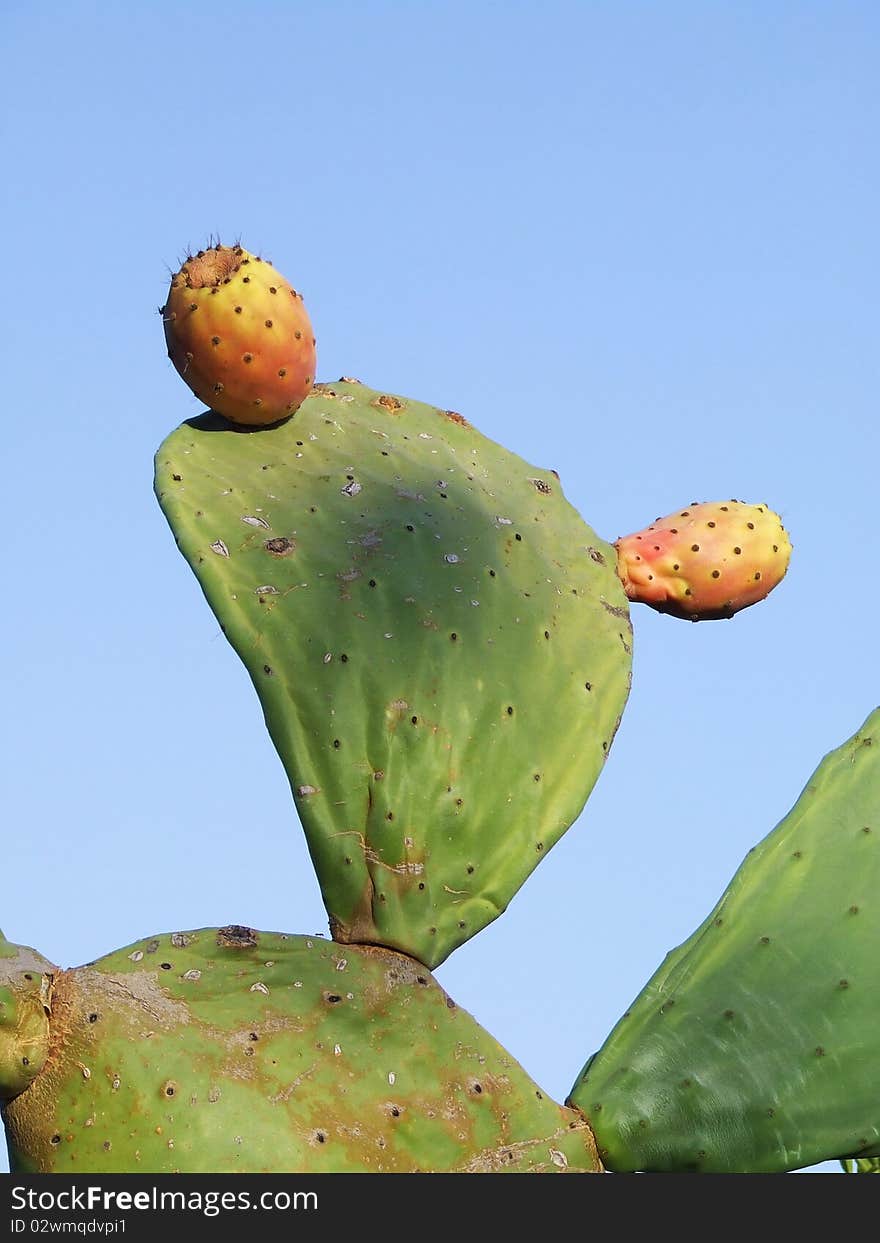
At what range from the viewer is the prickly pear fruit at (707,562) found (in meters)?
2.43

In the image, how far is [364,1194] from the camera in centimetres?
166

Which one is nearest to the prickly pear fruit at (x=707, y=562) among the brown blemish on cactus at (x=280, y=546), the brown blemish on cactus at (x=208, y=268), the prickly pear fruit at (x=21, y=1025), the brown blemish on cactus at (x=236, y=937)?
the brown blemish on cactus at (x=280, y=546)

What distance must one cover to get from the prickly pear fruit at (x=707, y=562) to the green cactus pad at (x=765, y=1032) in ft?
1.40

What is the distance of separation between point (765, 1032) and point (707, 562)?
2.36 ft

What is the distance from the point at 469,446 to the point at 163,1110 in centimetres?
117

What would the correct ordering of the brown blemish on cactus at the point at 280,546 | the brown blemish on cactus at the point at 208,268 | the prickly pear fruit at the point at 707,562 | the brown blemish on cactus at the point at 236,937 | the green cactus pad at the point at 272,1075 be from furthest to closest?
the prickly pear fruit at the point at 707,562
the brown blemish on cactus at the point at 208,268
the brown blemish on cactus at the point at 280,546
the brown blemish on cactus at the point at 236,937
the green cactus pad at the point at 272,1075

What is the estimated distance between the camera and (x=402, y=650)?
203 cm

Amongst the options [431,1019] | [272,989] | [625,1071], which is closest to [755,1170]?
[625,1071]

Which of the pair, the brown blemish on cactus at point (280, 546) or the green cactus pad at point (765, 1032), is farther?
the brown blemish on cactus at point (280, 546)

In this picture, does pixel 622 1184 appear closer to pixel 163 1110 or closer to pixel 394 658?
pixel 163 1110

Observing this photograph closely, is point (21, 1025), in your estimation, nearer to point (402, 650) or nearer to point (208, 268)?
point (402, 650)

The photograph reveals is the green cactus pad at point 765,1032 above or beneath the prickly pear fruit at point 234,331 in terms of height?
beneath

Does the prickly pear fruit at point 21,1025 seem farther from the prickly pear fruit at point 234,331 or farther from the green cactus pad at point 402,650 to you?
the prickly pear fruit at point 234,331

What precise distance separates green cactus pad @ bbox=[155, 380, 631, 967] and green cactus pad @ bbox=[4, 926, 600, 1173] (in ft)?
0.33
